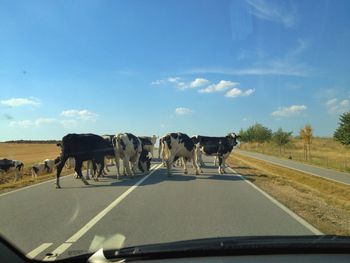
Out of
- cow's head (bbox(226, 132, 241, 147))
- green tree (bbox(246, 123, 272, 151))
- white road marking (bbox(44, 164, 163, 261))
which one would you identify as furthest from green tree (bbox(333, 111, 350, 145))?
green tree (bbox(246, 123, 272, 151))

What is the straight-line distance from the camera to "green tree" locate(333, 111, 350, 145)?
38031 mm

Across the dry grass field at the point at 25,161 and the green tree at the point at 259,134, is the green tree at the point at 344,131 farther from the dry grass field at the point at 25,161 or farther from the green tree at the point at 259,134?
the green tree at the point at 259,134

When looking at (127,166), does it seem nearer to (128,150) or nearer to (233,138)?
(128,150)

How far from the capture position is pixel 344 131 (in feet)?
127

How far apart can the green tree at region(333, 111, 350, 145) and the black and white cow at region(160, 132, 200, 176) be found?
19127 millimetres

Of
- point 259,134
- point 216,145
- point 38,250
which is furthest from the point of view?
point 259,134

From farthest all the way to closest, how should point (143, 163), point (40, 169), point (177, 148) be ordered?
1. point (40, 169)
2. point (143, 163)
3. point (177, 148)

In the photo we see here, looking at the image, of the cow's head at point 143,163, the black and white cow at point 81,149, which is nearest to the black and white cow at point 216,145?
the cow's head at point 143,163

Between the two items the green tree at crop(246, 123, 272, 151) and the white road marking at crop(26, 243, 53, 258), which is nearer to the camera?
the white road marking at crop(26, 243, 53, 258)

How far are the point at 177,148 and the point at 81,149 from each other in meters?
5.40

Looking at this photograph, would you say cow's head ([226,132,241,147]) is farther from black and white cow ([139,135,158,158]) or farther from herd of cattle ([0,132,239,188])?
black and white cow ([139,135,158,158])

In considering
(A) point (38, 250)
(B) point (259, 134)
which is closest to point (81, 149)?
(A) point (38, 250)

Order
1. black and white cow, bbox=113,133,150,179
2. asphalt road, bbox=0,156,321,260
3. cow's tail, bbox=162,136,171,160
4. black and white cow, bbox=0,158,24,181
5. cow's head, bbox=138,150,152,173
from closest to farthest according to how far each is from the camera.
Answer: asphalt road, bbox=0,156,321,260, black and white cow, bbox=113,133,150,179, cow's tail, bbox=162,136,171,160, cow's head, bbox=138,150,152,173, black and white cow, bbox=0,158,24,181

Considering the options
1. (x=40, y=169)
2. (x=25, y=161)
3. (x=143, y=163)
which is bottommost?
(x=40, y=169)
